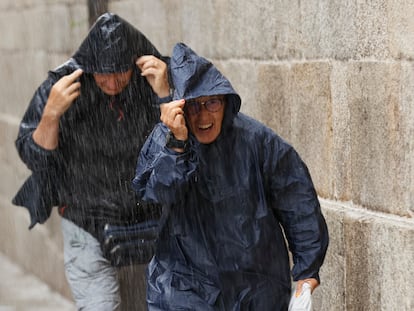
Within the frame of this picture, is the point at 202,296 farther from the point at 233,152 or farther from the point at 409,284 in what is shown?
the point at 409,284

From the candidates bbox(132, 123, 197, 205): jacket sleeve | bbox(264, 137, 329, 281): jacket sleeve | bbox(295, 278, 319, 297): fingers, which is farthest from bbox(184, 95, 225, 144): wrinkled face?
bbox(295, 278, 319, 297): fingers

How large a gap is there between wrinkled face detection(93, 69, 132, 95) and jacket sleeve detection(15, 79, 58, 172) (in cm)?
32

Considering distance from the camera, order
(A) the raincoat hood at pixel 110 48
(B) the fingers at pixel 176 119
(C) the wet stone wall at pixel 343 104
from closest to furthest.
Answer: (B) the fingers at pixel 176 119 < (C) the wet stone wall at pixel 343 104 < (A) the raincoat hood at pixel 110 48

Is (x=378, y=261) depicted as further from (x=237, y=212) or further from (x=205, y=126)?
(x=205, y=126)

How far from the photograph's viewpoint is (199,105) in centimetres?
448

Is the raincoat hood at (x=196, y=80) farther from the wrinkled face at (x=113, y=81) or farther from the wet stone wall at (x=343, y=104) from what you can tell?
the wrinkled face at (x=113, y=81)

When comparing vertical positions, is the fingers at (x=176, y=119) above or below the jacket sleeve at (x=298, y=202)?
above

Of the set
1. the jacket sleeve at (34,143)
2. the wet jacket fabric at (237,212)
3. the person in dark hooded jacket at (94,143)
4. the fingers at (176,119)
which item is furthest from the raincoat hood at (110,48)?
the fingers at (176,119)

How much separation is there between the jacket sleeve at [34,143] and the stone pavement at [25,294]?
3133mm

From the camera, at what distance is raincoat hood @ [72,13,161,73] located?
5691 millimetres

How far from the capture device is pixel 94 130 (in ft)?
19.2

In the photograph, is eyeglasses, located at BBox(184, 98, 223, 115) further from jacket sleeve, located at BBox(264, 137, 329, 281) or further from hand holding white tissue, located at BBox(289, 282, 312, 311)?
hand holding white tissue, located at BBox(289, 282, 312, 311)

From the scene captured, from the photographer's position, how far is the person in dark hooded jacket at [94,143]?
577 centimetres

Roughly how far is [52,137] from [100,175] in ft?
1.15
